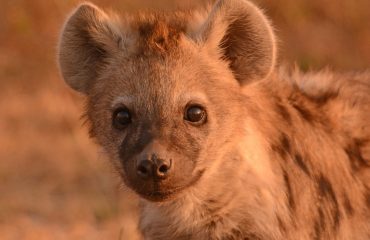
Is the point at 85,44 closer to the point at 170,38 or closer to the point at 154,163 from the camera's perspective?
the point at 170,38

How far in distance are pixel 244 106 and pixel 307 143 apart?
30 centimetres

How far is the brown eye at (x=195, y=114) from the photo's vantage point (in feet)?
12.3

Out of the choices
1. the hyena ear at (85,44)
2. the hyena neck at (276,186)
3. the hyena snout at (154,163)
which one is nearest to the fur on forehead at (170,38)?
the hyena ear at (85,44)

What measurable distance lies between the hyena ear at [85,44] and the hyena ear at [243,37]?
38cm

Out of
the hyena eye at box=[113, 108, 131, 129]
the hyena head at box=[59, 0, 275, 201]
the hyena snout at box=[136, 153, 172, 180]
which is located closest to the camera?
the hyena snout at box=[136, 153, 172, 180]

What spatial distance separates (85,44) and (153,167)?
83 centimetres

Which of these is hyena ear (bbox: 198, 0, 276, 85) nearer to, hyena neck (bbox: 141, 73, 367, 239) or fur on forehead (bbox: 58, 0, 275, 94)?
fur on forehead (bbox: 58, 0, 275, 94)

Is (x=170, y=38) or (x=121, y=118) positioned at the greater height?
(x=170, y=38)

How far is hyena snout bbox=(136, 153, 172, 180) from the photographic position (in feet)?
11.6

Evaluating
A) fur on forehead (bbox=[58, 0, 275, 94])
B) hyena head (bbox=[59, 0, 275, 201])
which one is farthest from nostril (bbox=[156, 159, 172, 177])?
fur on forehead (bbox=[58, 0, 275, 94])

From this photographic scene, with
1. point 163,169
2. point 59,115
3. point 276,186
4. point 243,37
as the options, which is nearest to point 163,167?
point 163,169

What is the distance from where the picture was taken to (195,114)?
3750 millimetres

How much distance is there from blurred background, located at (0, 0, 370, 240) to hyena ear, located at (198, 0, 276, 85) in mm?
596

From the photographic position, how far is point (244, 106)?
3877 millimetres
